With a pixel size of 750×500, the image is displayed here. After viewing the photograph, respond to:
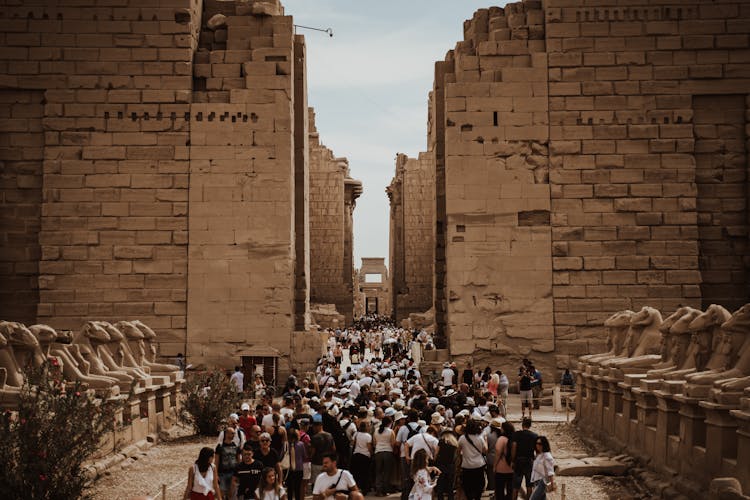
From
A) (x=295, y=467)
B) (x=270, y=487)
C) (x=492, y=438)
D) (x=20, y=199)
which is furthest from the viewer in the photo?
(x=20, y=199)

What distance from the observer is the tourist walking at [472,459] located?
9.66m

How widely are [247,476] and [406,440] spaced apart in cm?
272

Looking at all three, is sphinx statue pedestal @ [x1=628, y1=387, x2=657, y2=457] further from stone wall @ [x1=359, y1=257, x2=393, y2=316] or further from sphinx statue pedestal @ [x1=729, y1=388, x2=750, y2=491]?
stone wall @ [x1=359, y1=257, x2=393, y2=316]

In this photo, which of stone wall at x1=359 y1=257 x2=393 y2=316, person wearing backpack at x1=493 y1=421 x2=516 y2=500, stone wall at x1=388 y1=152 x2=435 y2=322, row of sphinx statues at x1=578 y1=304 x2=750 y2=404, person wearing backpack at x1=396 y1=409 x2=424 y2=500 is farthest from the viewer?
stone wall at x1=359 y1=257 x2=393 y2=316

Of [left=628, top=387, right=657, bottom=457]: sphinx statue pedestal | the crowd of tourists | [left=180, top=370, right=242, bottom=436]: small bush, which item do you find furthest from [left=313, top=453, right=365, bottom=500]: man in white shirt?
[left=180, top=370, right=242, bottom=436]: small bush

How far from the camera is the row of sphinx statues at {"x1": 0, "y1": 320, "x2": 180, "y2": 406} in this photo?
11141 millimetres

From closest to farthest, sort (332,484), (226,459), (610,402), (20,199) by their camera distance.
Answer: (332,484) < (226,459) < (610,402) < (20,199)

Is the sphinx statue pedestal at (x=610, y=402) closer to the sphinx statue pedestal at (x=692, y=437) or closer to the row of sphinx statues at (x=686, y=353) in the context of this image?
the row of sphinx statues at (x=686, y=353)

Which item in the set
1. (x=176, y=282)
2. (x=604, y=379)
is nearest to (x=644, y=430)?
(x=604, y=379)

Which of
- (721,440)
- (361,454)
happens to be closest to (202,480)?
(361,454)

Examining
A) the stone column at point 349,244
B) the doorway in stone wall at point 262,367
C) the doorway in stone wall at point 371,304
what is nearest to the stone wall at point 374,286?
the doorway in stone wall at point 371,304

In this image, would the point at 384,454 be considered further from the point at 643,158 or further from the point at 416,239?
the point at 416,239

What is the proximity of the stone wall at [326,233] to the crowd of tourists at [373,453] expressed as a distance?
2849 centimetres

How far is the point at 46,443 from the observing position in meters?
8.73
